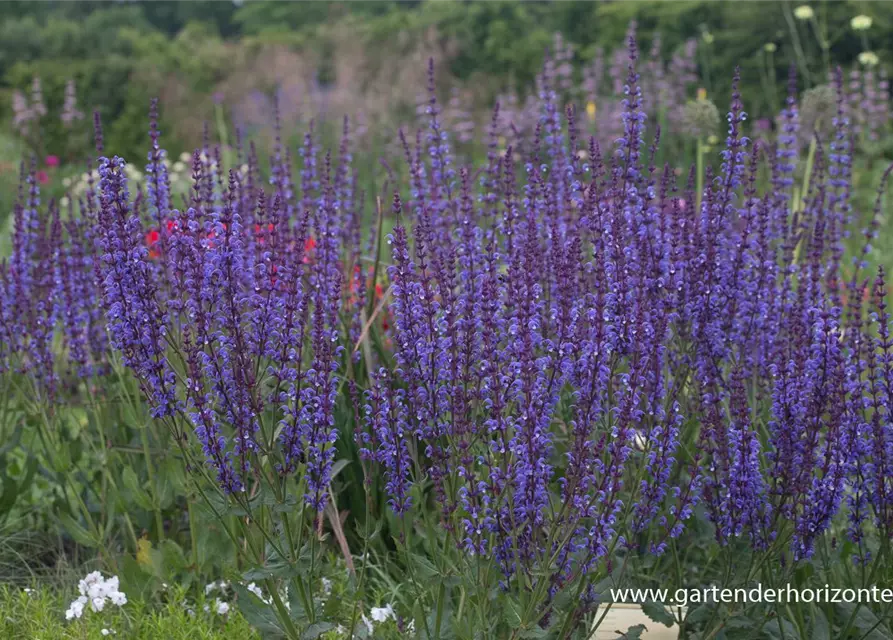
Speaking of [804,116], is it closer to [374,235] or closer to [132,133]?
[374,235]

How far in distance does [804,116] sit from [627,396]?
486cm

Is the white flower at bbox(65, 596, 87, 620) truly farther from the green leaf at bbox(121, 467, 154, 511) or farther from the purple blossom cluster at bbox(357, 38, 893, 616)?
the purple blossom cluster at bbox(357, 38, 893, 616)

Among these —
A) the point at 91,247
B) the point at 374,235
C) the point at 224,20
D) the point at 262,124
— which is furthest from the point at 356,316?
the point at 224,20

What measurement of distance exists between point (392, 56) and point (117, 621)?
15538 mm

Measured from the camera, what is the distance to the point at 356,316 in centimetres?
454

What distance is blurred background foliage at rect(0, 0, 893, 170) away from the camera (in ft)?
45.0

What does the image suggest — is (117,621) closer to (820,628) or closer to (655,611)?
(655,611)

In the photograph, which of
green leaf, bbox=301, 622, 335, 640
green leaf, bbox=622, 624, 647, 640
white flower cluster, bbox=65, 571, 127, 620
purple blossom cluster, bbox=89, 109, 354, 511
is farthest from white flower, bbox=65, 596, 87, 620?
green leaf, bbox=622, 624, 647, 640

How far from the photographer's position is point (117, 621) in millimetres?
3777

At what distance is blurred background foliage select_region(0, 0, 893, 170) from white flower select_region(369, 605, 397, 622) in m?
10.1

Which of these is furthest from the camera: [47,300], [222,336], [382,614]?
[47,300]

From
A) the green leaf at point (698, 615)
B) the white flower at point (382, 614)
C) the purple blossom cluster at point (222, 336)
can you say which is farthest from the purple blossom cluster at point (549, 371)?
the white flower at point (382, 614)

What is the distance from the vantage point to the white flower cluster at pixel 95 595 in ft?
12.1

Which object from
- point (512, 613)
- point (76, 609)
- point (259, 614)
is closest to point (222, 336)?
point (259, 614)
